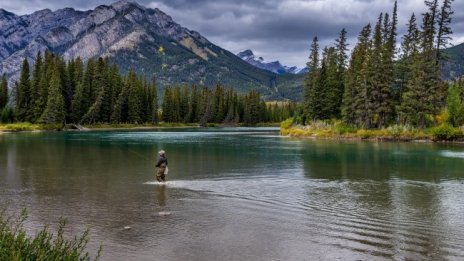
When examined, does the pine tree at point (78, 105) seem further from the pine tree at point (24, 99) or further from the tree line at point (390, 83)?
the tree line at point (390, 83)

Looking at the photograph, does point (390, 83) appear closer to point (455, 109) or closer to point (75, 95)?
point (455, 109)

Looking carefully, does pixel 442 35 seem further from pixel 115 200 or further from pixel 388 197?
pixel 115 200

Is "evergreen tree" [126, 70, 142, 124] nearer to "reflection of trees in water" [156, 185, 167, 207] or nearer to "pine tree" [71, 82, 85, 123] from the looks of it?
"pine tree" [71, 82, 85, 123]

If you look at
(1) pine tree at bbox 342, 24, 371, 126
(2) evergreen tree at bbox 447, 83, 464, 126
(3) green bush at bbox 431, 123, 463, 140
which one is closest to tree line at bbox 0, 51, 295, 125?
(1) pine tree at bbox 342, 24, 371, 126

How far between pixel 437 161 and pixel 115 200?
30.3 metres

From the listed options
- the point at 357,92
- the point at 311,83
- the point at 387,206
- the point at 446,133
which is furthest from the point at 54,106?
the point at 387,206

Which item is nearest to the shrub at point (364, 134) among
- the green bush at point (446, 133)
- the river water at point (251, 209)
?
the green bush at point (446, 133)

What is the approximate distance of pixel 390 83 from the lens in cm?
8231

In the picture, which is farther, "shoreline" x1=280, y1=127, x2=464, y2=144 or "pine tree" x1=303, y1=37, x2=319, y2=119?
"pine tree" x1=303, y1=37, x2=319, y2=119

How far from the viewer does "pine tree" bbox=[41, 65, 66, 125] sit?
117 meters

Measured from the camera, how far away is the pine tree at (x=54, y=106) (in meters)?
117

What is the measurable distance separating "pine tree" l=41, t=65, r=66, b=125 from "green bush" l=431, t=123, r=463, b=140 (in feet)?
294

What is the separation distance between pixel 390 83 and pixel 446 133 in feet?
54.0

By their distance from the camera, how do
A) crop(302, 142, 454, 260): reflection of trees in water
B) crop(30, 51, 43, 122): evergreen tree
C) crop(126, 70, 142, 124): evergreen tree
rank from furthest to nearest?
crop(126, 70, 142, 124): evergreen tree → crop(30, 51, 43, 122): evergreen tree → crop(302, 142, 454, 260): reflection of trees in water
